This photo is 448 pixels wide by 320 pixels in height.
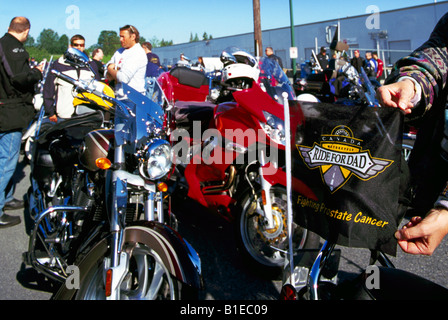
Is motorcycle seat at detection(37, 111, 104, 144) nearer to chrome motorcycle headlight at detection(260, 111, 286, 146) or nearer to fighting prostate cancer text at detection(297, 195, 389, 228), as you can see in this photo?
chrome motorcycle headlight at detection(260, 111, 286, 146)

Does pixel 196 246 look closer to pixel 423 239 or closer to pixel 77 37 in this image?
pixel 423 239

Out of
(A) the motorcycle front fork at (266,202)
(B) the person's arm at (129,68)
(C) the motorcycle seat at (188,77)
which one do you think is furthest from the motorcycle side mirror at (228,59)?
(A) the motorcycle front fork at (266,202)

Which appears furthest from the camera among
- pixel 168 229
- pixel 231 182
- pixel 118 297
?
pixel 231 182

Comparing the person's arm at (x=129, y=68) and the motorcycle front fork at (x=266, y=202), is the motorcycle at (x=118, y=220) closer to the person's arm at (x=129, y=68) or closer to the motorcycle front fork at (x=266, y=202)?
the motorcycle front fork at (x=266, y=202)

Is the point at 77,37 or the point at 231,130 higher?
the point at 77,37

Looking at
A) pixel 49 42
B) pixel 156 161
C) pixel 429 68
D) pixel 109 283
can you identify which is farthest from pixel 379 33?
pixel 109 283

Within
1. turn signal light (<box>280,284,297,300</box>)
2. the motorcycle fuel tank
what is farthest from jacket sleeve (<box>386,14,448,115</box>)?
the motorcycle fuel tank

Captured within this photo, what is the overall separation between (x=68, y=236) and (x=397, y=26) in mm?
23293

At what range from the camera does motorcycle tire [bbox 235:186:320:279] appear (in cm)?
293

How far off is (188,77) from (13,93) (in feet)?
6.41

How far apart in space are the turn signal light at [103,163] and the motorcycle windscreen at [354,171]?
45.7 inches

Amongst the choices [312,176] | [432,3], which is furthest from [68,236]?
[432,3]

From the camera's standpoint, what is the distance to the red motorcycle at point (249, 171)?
2.81 meters
